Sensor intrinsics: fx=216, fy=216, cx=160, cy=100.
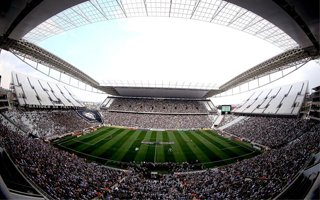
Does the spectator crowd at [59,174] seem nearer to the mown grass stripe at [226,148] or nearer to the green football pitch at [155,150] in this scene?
the green football pitch at [155,150]

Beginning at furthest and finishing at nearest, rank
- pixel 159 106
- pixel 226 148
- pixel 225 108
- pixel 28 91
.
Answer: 1. pixel 159 106
2. pixel 225 108
3. pixel 28 91
4. pixel 226 148

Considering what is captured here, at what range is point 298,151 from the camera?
21844 millimetres

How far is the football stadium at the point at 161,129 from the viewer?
1544 centimetres

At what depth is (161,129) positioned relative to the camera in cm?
5581

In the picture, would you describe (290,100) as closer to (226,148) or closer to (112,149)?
(226,148)

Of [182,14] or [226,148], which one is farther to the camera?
[226,148]

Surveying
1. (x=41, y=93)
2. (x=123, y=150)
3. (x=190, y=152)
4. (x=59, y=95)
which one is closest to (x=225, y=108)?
(x=190, y=152)

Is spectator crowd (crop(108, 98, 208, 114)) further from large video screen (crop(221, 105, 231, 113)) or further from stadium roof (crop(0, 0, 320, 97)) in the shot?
stadium roof (crop(0, 0, 320, 97))

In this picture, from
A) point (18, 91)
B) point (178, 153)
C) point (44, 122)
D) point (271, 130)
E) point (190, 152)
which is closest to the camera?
point (178, 153)

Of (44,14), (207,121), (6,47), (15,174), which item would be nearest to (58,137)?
(6,47)

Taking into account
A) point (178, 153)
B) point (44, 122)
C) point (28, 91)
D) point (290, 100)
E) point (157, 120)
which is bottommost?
point (178, 153)

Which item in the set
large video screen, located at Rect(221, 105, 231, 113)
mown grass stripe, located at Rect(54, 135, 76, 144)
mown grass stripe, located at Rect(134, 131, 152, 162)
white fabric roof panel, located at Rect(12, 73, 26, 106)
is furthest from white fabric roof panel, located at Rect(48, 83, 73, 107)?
large video screen, located at Rect(221, 105, 231, 113)

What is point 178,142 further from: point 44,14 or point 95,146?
point 44,14

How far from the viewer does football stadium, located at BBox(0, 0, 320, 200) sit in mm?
15438
